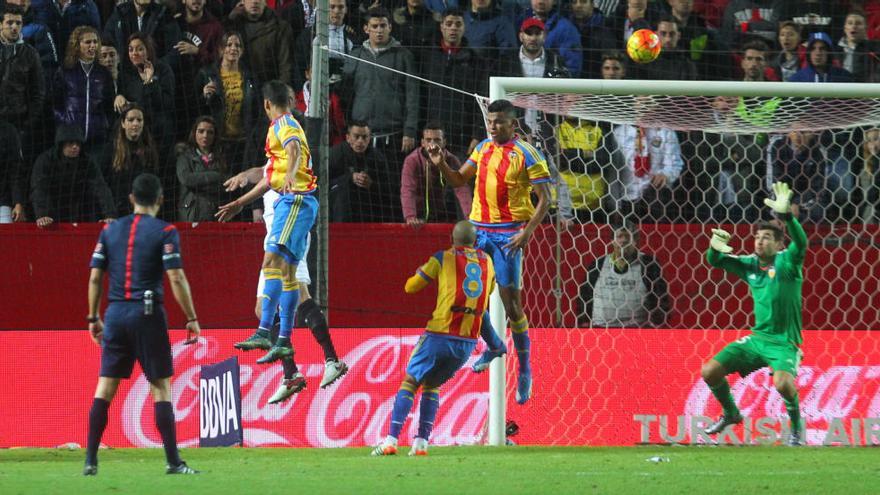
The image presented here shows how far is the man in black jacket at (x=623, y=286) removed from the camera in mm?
12508

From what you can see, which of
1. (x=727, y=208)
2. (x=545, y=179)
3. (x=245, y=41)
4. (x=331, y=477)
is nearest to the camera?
(x=331, y=477)

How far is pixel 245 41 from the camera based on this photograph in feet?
47.1

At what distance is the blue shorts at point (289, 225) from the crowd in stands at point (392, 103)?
7.78ft

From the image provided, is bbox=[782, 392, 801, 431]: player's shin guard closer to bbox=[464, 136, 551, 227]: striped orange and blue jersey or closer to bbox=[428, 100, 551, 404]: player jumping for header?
bbox=[428, 100, 551, 404]: player jumping for header

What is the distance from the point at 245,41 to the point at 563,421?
511 cm

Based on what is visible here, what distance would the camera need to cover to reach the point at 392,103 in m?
13.7

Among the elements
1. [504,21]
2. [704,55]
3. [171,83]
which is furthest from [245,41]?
[704,55]

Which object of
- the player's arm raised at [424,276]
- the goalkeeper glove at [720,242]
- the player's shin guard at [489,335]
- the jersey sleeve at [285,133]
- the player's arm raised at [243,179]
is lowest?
the player's shin guard at [489,335]

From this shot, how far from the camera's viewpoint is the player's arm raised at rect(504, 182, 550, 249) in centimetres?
1054

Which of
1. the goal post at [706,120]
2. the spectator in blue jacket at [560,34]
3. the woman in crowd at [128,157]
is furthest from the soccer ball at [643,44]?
the woman in crowd at [128,157]

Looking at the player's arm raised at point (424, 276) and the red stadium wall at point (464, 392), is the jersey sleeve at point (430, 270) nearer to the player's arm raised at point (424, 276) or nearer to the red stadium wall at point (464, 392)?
the player's arm raised at point (424, 276)

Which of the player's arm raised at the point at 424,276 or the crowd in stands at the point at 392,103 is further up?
the crowd in stands at the point at 392,103

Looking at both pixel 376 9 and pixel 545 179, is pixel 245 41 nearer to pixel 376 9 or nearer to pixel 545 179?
pixel 376 9

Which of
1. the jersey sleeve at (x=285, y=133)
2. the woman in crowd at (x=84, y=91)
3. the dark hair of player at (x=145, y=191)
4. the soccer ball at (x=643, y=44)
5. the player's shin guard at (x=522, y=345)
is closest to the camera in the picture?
the dark hair of player at (x=145, y=191)
